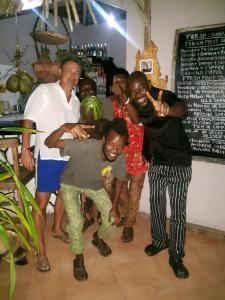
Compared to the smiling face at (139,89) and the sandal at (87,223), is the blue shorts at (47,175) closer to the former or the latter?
the smiling face at (139,89)

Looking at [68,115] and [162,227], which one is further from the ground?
[68,115]

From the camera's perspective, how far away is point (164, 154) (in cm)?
298

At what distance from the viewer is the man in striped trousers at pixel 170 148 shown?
2.87 m

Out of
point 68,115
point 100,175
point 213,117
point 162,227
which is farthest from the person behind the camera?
point 213,117

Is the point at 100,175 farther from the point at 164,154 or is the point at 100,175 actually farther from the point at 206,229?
the point at 206,229

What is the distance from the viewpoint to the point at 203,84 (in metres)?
3.68

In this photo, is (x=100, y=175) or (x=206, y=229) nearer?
(x=100, y=175)

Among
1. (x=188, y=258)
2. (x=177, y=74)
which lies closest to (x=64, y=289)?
(x=188, y=258)

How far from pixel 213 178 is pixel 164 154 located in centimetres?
125

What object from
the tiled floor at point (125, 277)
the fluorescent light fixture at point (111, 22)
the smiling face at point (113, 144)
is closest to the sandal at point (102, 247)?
the tiled floor at point (125, 277)

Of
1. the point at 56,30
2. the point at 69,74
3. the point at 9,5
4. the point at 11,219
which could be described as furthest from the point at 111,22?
the point at 11,219

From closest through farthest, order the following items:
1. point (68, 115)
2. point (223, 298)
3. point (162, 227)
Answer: point (223, 298) < point (68, 115) < point (162, 227)

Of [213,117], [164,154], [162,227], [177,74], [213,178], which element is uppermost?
[177,74]

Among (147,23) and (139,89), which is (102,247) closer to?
(139,89)
